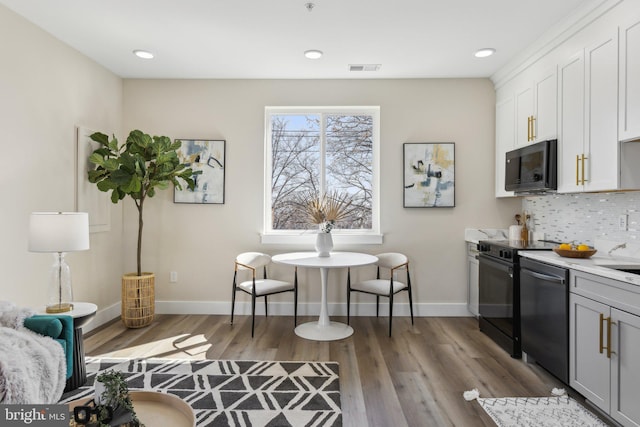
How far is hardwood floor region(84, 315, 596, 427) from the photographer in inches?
96.7

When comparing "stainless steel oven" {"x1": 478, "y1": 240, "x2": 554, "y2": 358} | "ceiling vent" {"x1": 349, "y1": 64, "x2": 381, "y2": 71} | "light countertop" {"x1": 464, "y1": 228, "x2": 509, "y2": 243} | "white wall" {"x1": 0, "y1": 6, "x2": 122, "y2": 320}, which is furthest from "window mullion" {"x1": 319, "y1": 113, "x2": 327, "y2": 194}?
"white wall" {"x1": 0, "y1": 6, "x2": 122, "y2": 320}

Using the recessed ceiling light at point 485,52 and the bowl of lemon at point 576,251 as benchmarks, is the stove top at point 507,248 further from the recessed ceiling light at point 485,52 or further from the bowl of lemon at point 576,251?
the recessed ceiling light at point 485,52

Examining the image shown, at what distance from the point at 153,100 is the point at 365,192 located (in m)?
2.65

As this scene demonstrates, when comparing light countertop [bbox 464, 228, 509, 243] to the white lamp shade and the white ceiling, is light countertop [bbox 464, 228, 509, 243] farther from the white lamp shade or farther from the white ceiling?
the white lamp shade

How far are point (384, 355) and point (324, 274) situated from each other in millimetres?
930

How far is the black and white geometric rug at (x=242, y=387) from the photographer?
2.33 metres

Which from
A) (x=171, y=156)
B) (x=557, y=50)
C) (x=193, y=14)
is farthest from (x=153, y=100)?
(x=557, y=50)

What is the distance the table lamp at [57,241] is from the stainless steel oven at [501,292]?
3.35 meters

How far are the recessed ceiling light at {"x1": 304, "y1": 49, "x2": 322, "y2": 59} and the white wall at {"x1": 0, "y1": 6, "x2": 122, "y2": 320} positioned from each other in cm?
216

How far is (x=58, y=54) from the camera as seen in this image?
3.44 metres

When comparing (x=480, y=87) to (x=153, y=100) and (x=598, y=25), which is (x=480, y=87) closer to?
(x=598, y=25)

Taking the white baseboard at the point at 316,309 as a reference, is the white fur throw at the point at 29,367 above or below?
above

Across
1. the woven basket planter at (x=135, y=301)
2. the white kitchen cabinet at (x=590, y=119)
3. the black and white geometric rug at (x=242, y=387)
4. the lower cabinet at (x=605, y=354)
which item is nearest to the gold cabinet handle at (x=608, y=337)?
the lower cabinet at (x=605, y=354)

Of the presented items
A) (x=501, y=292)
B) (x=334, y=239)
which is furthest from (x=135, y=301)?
(x=501, y=292)
